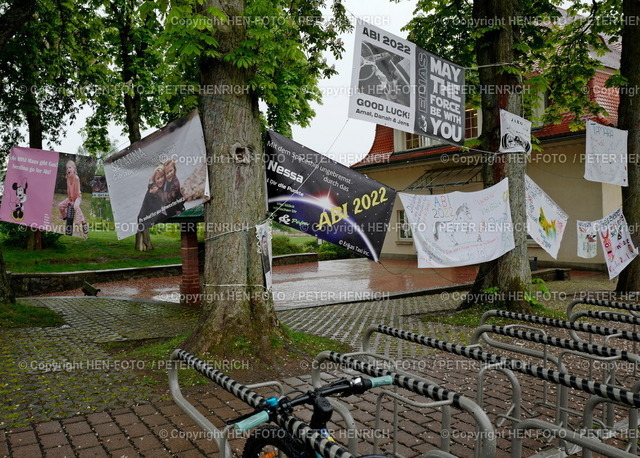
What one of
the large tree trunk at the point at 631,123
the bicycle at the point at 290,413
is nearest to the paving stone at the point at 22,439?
the bicycle at the point at 290,413

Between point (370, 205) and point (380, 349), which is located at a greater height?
point (370, 205)

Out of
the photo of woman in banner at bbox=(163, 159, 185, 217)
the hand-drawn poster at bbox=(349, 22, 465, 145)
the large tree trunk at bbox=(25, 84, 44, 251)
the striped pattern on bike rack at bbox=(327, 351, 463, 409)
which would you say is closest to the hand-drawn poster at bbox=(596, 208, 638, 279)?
the hand-drawn poster at bbox=(349, 22, 465, 145)

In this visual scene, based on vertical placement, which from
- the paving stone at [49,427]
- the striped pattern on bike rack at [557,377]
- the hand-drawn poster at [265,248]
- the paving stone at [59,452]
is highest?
the hand-drawn poster at [265,248]

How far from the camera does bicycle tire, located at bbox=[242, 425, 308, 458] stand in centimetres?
224

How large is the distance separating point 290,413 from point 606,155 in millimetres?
10662

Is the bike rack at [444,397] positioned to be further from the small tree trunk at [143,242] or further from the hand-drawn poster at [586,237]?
the small tree trunk at [143,242]

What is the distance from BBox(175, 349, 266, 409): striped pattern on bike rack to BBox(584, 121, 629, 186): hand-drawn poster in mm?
9351

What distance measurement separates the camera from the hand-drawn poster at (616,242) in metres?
10.3

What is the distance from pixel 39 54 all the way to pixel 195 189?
10.3m

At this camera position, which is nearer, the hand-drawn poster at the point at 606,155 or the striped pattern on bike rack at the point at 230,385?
the striped pattern on bike rack at the point at 230,385

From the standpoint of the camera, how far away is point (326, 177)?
631cm

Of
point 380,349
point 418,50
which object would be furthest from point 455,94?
point 380,349

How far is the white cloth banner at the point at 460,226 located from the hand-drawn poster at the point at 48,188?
4697 mm

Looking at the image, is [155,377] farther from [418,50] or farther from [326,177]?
[418,50]
